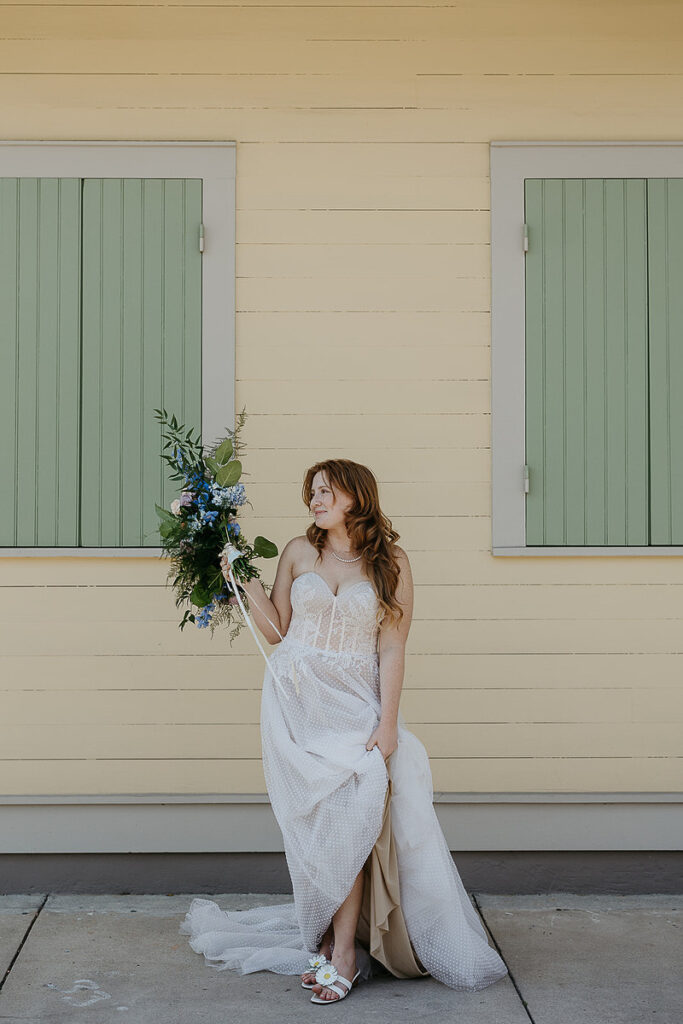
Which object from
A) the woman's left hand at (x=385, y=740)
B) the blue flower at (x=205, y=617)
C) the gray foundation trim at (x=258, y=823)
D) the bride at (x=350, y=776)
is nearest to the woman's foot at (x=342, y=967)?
the bride at (x=350, y=776)

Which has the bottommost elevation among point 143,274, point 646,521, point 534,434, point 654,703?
point 654,703

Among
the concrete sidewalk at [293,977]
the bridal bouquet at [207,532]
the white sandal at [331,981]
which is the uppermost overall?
the bridal bouquet at [207,532]

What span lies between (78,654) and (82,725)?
11.9 inches

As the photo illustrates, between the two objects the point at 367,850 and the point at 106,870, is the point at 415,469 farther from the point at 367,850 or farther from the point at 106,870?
the point at 106,870

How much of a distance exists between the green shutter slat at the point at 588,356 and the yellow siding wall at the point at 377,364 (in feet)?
0.69

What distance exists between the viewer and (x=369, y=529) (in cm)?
377

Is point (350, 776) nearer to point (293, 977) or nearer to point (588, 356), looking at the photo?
point (293, 977)

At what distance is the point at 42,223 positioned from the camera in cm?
458

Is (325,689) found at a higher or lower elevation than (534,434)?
lower

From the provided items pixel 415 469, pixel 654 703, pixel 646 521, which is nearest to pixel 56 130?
pixel 415 469

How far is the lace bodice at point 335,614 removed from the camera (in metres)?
3.71

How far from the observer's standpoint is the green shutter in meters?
4.64

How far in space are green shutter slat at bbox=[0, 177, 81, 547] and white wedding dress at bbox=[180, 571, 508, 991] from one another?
1417 mm

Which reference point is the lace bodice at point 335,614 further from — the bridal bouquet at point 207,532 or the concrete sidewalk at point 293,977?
the concrete sidewalk at point 293,977
